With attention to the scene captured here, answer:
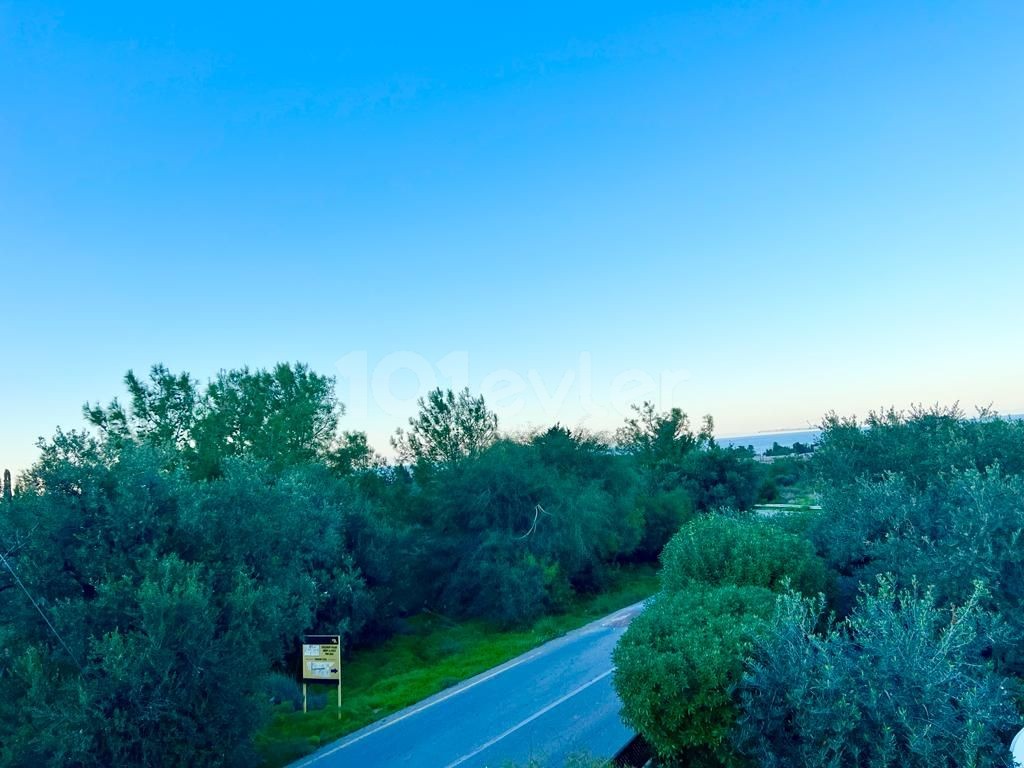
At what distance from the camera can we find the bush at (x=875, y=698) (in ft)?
24.7

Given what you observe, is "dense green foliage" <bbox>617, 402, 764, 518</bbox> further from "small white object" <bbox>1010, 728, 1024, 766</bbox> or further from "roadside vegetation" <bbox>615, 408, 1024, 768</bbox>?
"small white object" <bbox>1010, 728, 1024, 766</bbox>

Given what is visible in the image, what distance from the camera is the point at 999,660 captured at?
957 centimetres

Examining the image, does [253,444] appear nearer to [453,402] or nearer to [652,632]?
[453,402]

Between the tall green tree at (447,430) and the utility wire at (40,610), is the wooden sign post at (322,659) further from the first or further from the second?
the tall green tree at (447,430)

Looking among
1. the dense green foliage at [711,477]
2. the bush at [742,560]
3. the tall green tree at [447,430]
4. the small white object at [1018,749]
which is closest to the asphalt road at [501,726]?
the bush at [742,560]

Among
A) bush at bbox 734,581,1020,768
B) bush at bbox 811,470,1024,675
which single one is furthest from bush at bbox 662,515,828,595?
bush at bbox 734,581,1020,768

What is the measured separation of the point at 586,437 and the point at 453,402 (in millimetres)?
10157

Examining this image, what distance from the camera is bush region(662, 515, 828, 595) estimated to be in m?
12.5

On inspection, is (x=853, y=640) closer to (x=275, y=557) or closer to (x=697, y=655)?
(x=697, y=655)

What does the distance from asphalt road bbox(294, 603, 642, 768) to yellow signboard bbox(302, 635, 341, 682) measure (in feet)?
5.29

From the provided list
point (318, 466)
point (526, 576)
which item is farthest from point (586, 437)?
point (318, 466)

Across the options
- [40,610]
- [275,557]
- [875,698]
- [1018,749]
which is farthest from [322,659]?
[1018,749]

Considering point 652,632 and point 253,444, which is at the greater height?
point 253,444

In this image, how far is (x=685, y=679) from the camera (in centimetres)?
873
